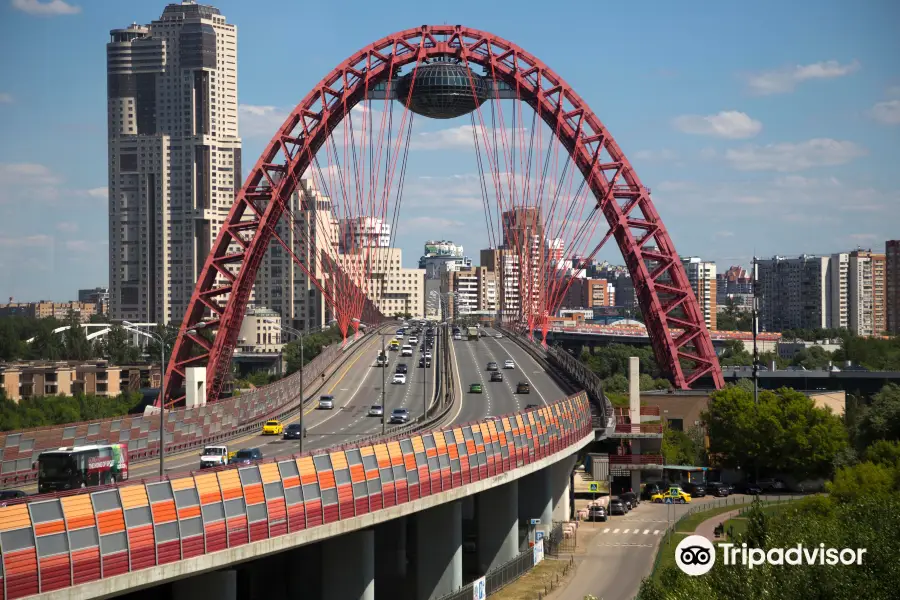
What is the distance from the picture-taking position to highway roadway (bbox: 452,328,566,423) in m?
85.1

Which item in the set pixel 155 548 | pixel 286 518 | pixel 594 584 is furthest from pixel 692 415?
pixel 155 548

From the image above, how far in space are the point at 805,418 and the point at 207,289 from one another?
146 ft

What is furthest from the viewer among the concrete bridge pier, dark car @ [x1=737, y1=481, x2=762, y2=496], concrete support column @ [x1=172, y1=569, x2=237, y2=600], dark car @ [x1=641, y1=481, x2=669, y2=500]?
dark car @ [x1=737, y1=481, x2=762, y2=496]

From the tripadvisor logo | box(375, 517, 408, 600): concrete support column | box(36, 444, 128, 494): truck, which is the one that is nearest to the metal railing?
box(375, 517, 408, 600): concrete support column

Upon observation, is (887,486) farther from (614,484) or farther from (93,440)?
(93,440)

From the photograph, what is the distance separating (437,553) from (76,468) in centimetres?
1311

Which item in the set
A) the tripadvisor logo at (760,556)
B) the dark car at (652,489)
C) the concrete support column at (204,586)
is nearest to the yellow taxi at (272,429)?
the dark car at (652,489)

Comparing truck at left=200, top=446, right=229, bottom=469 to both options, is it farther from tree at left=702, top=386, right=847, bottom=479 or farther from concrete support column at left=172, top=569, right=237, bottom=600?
tree at left=702, top=386, right=847, bottom=479

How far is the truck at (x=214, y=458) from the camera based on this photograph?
5081 cm

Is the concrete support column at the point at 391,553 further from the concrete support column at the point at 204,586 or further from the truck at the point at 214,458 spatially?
the concrete support column at the point at 204,586

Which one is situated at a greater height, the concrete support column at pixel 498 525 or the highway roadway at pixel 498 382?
the highway roadway at pixel 498 382

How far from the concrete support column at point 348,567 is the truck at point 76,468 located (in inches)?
341

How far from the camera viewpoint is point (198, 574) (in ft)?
104

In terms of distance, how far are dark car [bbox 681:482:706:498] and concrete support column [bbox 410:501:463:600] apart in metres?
35.6
